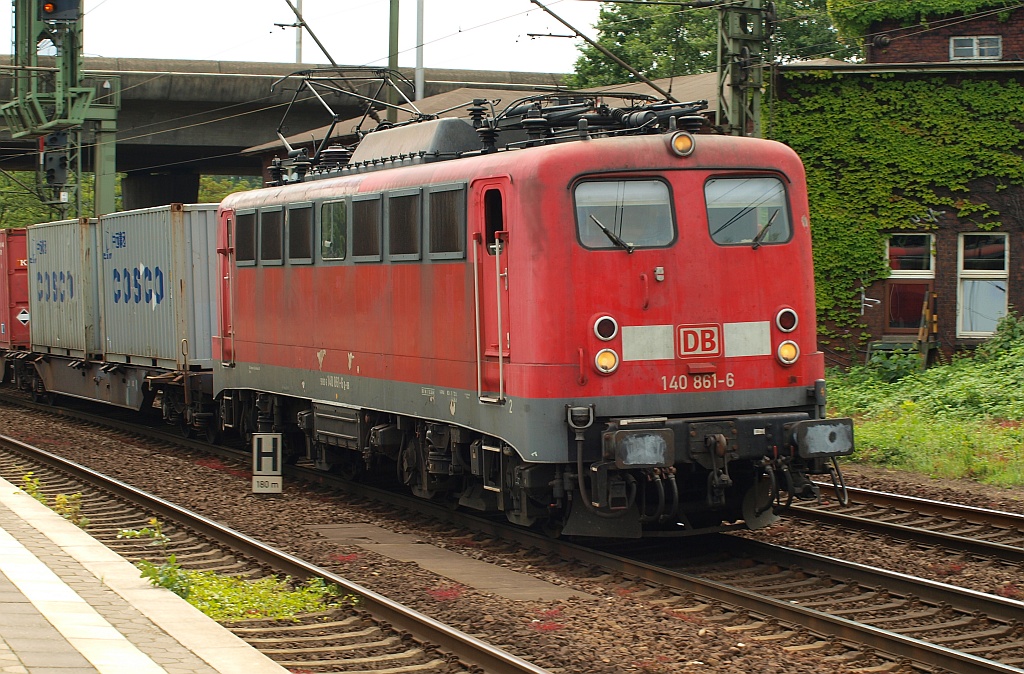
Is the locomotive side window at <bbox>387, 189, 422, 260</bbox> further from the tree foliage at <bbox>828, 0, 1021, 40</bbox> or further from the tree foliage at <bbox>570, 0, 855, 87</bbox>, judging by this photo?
the tree foliage at <bbox>570, 0, 855, 87</bbox>

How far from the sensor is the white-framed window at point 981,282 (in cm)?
2327

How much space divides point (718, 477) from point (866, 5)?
2721cm

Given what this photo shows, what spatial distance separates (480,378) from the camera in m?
10.6

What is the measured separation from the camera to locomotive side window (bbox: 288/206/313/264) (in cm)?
1370

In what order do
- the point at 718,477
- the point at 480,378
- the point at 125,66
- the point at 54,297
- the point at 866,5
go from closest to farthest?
1. the point at 718,477
2. the point at 480,378
3. the point at 54,297
4. the point at 866,5
5. the point at 125,66

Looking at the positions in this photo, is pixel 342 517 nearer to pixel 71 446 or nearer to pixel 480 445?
pixel 480 445

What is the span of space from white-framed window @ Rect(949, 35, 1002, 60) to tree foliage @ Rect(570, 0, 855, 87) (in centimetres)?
1772

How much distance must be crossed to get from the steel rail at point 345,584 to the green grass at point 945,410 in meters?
7.94

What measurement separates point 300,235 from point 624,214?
4.79 metres

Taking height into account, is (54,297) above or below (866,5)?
below

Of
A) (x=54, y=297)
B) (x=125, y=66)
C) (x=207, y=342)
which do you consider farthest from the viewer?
(x=125, y=66)

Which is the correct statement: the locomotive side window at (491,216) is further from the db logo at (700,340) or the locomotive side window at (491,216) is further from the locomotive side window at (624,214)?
the db logo at (700,340)

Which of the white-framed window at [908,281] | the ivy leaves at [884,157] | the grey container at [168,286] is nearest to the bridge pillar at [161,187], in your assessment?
the grey container at [168,286]

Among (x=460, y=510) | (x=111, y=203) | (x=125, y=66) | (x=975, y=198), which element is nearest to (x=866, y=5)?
(x=975, y=198)
